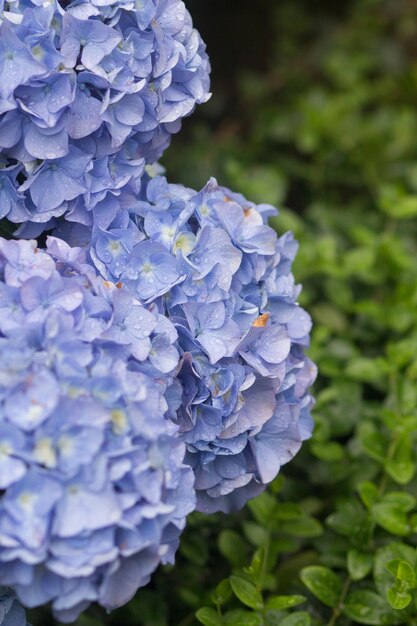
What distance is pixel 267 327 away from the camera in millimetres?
1271

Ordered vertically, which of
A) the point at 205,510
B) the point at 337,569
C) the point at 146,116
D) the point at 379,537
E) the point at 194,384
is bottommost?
the point at 337,569

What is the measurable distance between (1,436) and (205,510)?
0.41 metres

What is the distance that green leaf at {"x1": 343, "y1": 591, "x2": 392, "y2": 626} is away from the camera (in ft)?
4.80

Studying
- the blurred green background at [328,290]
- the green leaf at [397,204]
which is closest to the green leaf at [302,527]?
the blurred green background at [328,290]

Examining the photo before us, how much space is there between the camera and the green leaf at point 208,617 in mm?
1343

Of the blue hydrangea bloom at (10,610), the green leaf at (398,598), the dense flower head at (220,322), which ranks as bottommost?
the blue hydrangea bloom at (10,610)

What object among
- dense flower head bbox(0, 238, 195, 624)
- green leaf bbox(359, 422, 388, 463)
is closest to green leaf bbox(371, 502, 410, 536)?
green leaf bbox(359, 422, 388, 463)

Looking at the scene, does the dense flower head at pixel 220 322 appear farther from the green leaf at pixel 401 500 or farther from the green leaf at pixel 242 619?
the green leaf at pixel 401 500

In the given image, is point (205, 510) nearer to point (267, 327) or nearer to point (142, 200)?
point (267, 327)

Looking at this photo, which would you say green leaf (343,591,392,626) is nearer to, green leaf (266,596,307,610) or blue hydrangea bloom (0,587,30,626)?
green leaf (266,596,307,610)

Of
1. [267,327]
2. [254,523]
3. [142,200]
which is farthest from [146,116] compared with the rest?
[254,523]

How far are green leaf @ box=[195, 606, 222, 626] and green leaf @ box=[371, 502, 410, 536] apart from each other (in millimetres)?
340

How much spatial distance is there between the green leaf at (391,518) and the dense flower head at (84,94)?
2.24 ft

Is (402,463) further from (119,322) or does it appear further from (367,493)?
(119,322)
